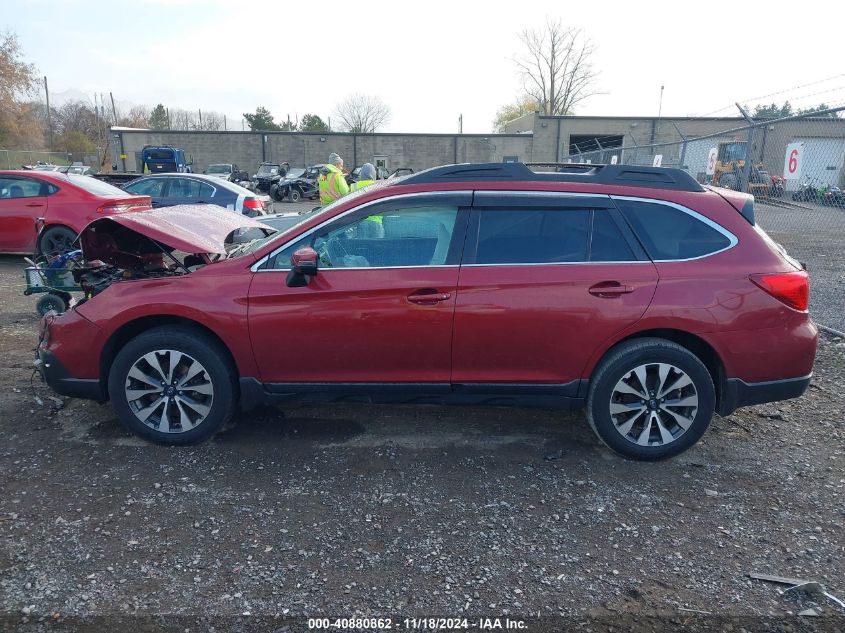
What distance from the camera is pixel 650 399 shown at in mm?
3904

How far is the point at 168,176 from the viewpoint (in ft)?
42.1

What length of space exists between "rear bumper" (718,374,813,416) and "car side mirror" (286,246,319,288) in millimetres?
2663

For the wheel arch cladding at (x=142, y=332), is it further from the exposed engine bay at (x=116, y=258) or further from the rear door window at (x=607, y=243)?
the rear door window at (x=607, y=243)

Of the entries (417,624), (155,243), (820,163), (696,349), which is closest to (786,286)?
(696,349)

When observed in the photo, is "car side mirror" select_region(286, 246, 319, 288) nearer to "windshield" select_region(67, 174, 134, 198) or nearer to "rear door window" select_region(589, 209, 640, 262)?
"rear door window" select_region(589, 209, 640, 262)

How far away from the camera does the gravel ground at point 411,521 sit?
2725 mm

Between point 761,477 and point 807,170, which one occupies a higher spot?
point 807,170

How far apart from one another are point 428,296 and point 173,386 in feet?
5.81

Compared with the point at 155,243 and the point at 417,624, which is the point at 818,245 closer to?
the point at 155,243

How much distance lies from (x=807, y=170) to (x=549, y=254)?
1249cm

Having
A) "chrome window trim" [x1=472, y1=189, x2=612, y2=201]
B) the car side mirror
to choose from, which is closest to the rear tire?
the car side mirror

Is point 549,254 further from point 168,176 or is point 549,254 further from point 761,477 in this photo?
point 168,176

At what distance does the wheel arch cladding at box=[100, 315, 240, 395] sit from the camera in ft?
13.3

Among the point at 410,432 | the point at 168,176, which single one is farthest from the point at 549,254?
the point at 168,176
